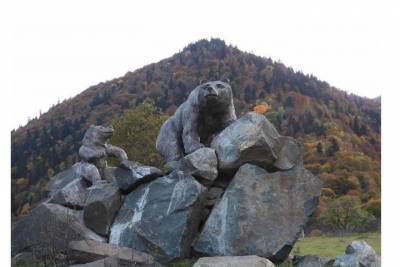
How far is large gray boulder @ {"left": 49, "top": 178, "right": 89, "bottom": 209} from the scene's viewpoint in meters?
8.71

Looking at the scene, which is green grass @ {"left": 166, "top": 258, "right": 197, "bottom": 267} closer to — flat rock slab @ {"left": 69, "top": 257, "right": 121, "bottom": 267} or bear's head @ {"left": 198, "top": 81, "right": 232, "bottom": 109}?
flat rock slab @ {"left": 69, "top": 257, "right": 121, "bottom": 267}

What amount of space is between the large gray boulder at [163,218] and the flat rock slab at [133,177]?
145 mm

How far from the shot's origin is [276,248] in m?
7.40

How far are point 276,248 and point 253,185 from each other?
93 centimetres

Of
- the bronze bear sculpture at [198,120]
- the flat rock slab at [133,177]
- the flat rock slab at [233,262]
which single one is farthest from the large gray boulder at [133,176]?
the flat rock slab at [233,262]

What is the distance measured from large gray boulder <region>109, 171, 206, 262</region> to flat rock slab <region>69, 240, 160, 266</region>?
0.22m

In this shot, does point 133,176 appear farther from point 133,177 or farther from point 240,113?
point 240,113

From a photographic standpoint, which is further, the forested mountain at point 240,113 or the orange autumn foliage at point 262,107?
the orange autumn foliage at point 262,107

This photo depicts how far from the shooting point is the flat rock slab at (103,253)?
282 inches

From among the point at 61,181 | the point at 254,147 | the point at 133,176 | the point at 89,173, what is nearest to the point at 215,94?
the point at 254,147

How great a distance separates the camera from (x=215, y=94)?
27.3 feet

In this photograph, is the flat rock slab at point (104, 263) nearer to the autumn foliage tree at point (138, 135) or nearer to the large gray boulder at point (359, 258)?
the large gray boulder at point (359, 258)

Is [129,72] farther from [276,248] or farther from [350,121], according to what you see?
[276,248]

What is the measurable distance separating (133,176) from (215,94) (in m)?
1.75
